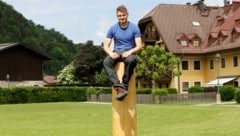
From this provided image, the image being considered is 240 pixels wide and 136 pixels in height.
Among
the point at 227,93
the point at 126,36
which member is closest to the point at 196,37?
the point at 227,93

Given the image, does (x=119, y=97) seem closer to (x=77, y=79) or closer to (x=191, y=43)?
(x=191, y=43)

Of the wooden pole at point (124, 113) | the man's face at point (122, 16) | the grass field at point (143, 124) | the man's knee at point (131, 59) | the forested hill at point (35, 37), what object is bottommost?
the grass field at point (143, 124)

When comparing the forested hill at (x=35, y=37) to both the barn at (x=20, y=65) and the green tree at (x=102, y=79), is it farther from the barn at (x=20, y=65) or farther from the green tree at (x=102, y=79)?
the barn at (x=20, y=65)

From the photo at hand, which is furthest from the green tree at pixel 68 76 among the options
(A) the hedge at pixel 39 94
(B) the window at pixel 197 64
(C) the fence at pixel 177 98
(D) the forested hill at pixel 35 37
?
(C) the fence at pixel 177 98

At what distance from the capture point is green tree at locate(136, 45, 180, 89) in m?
68.7

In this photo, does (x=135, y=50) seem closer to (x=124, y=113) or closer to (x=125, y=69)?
(x=125, y=69)

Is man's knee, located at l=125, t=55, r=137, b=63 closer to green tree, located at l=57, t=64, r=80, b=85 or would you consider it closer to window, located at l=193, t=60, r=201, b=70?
window, located at l=193, t=60, r=201, b=70

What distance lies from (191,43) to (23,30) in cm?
6233

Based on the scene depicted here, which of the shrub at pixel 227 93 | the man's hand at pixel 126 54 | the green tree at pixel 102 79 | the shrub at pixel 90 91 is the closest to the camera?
the man's hand at pixel 126 54

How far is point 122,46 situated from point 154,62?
59.8 meters

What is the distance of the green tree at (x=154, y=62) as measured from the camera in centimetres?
6869

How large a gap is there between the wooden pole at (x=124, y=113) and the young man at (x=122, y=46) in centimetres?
17

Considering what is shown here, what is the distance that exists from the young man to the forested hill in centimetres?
9856

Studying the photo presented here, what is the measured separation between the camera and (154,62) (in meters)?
68.7
